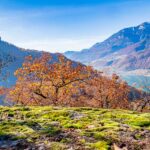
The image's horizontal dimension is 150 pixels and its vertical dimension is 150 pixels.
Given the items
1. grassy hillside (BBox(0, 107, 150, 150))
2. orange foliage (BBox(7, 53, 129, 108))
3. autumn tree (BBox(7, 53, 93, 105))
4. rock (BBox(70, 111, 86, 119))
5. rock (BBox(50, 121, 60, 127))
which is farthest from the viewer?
orange foliage (BBox(7, 53, 129, 108))

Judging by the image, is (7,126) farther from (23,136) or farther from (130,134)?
(130,134)

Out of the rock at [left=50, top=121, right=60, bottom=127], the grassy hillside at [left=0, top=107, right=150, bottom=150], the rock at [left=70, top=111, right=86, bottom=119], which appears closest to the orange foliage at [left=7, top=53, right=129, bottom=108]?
the rock at [left=70, top=111, right=86, bottom=119]

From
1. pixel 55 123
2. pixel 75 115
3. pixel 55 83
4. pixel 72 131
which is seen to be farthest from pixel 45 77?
pixel 72 131

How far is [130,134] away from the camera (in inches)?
655

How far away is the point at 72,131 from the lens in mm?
17297

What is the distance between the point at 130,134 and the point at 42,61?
38.5 m

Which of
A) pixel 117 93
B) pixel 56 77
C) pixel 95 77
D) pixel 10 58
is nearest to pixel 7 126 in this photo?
pixel 10 58

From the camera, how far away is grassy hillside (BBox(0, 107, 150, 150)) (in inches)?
587

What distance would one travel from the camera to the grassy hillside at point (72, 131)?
1491cm

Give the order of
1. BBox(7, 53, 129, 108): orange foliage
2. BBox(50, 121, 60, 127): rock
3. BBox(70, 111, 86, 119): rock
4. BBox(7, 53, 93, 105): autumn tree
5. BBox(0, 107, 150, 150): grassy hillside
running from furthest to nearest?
BBox(7, 53, 129, 108): orange foliage < BBox(7, 53, 93, 105): autumn tree < BBox(70, 111, 86, 119): rock < BBox(50, 121, 60, 127): rock < BBox(0, 107, 150, 150): grassy hillside

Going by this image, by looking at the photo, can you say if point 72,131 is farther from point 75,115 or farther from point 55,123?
point 75,115

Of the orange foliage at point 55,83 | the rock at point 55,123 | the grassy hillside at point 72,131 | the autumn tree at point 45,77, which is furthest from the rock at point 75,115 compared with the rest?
the autumn tree at point 45,77

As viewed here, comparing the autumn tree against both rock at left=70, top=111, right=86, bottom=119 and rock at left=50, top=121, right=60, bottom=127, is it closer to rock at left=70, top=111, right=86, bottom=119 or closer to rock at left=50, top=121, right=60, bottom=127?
rock at left=70, top=111, right=86, bottom=119

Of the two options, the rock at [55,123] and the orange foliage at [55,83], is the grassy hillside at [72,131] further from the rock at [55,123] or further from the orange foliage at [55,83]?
the orange foliage at [55,83]
